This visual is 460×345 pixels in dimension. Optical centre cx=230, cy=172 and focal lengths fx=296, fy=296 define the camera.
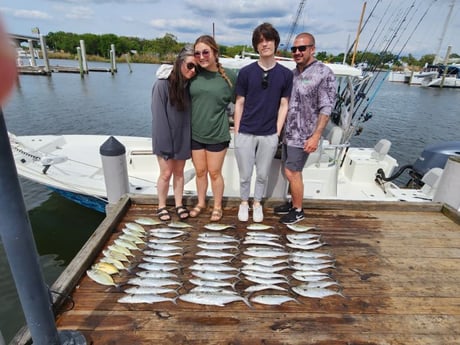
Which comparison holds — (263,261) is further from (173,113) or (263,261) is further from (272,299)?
(173,113)

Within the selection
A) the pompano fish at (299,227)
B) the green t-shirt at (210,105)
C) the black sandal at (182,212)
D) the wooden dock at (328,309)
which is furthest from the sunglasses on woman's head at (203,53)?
the pompano fish at (299,227)

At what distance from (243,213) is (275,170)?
906 mm

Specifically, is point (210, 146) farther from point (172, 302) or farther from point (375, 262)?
point (375, 262)

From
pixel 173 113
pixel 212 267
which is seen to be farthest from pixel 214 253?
pixel 173 113

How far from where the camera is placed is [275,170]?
4227 millimetres

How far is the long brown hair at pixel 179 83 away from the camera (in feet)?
9.74

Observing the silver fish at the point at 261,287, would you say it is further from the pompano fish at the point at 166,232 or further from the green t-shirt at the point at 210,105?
the green t-shirt at the point at 210,105

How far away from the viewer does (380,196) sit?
20.7ft

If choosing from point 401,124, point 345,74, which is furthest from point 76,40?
point 345,74

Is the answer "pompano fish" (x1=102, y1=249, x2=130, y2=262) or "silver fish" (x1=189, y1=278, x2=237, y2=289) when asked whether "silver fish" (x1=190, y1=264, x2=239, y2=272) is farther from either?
"pompano fish" (x1=102, y1=249, x2=130, y2=262)

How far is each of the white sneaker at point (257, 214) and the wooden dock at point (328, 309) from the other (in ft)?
1.36

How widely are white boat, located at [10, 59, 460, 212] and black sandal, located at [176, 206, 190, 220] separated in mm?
716

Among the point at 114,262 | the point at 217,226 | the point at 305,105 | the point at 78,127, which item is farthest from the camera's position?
the point at 78,127

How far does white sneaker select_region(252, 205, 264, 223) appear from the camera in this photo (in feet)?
11.9
